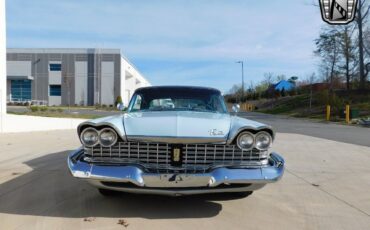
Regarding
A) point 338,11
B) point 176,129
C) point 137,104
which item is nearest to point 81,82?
point 338,11

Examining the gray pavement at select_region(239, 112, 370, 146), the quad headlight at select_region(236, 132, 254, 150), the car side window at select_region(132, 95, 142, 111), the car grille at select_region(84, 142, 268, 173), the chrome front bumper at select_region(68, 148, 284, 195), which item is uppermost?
the car side window at select_region(132, 95, 142, 111)

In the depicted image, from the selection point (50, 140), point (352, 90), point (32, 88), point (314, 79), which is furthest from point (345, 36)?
point (32, 88)

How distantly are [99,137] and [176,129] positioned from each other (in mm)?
823

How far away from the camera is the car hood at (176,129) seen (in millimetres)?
4359

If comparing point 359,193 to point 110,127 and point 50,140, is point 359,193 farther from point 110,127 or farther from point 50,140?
point 50,140

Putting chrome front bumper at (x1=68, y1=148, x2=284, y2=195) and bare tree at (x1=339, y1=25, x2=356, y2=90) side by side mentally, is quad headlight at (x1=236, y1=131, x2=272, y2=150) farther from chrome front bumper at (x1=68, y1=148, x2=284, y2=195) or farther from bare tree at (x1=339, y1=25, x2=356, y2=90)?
bare tree at (x1=339, y1=25, x2=356, y2=90)

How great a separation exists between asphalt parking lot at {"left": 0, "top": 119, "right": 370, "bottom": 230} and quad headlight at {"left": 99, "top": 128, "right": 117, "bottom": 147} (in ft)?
2.71

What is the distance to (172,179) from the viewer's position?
166 inches

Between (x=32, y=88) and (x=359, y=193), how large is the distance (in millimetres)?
66153

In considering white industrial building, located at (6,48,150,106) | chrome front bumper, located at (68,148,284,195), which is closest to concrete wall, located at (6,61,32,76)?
white industrial building, located at (6,48,150,106)

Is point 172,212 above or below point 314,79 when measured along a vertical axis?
below

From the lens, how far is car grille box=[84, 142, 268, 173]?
442 centimetres

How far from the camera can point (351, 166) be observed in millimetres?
8523

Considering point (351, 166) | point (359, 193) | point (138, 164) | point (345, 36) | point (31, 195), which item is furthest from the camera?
point (345, 36)
